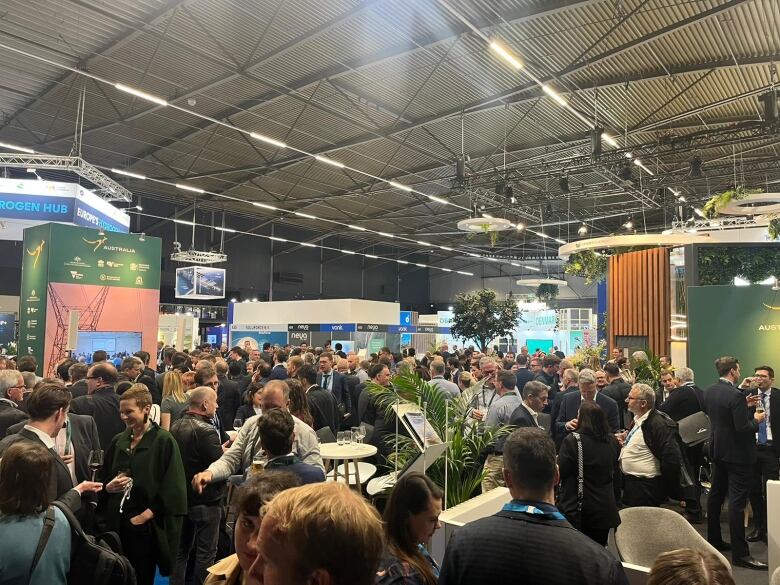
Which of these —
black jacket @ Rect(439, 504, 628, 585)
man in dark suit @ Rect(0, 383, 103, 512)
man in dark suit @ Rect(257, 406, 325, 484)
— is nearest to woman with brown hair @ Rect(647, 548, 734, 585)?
black jacket @ Rect(439, 504, 628, 585)

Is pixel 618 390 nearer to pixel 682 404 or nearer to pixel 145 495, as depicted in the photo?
pixel 682 404

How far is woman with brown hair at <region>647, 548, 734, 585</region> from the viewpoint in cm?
118

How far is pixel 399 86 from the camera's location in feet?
33.7

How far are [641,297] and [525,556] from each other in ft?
36.2

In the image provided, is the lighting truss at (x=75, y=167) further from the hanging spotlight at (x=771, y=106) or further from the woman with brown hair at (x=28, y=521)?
the hanging spotlight at (x=771, y=106)

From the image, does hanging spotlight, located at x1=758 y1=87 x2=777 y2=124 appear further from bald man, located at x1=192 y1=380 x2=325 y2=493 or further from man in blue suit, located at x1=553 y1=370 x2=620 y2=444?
bald man, located at x1=192 y1=380 x2=325 y2=493

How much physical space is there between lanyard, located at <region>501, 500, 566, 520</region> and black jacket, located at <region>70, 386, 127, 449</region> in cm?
317

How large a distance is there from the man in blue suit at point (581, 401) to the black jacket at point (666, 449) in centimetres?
60

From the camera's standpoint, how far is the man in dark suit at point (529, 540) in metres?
1.55

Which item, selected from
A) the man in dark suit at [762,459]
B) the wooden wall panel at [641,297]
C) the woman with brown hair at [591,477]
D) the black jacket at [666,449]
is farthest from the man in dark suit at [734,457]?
the wooden wall panel at [641,297]

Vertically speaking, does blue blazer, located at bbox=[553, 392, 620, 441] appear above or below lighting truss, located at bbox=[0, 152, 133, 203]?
below

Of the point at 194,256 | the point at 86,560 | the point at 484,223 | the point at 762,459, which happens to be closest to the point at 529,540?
the point at 86,560

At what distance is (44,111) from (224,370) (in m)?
8.90

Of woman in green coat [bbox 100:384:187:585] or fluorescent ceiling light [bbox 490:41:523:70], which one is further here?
fluorescent ceiling light [bbox 490:41:523:70]
